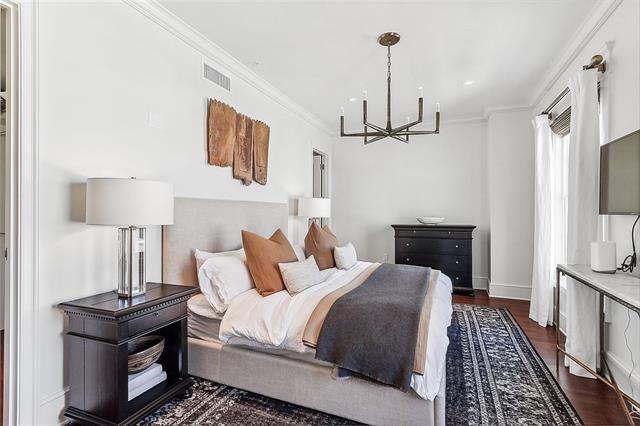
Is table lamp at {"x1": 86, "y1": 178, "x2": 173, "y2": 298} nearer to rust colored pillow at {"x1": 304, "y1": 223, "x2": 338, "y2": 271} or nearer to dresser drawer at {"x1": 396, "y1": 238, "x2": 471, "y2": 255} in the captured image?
rust colored pillow at {"x1": 304, "y1": 223, "x2": 338, "y2": 271}

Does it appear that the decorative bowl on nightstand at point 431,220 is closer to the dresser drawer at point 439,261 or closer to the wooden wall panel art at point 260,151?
the dresser drawer at point 439,261

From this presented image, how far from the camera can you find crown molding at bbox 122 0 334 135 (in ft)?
7.90

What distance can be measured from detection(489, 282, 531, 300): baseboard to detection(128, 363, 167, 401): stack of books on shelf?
448 centimetres

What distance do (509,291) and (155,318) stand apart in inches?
185

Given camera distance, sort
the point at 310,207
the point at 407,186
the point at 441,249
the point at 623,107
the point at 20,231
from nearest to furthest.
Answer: the point at 20,231 → the point at 623,107 → the point at 310,207 → the point at 441,249 → the point at 407,186

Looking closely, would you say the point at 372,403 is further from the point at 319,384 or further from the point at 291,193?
the point at 291,193

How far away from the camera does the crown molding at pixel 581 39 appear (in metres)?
2.38

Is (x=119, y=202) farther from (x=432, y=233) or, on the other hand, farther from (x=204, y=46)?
(x=432, y=233)

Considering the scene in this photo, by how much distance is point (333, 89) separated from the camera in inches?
159

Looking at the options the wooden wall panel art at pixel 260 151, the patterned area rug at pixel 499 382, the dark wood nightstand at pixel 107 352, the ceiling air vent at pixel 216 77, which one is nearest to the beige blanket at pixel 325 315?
the patterned area rug at pixel 499 382

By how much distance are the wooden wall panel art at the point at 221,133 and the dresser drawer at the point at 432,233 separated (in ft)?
10.1

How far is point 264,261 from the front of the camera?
8.33ft

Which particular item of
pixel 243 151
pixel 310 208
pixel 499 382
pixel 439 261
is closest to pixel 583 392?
pixel 499 382

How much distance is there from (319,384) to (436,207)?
430 cm
